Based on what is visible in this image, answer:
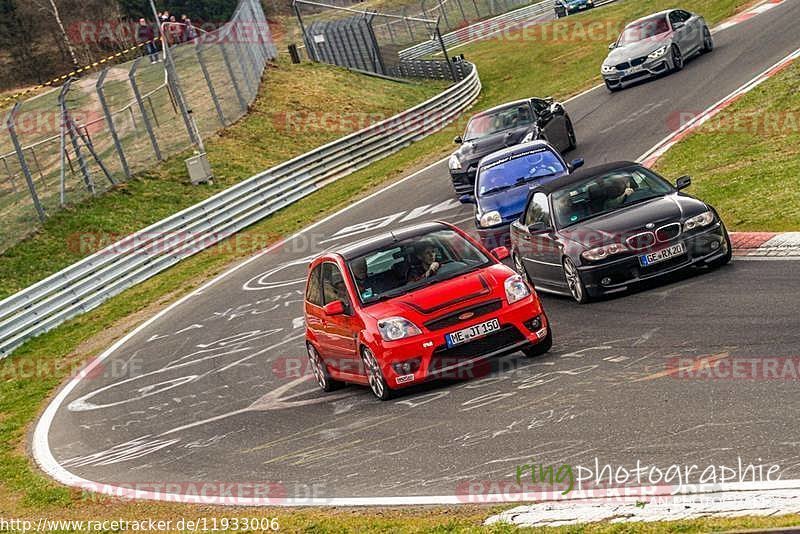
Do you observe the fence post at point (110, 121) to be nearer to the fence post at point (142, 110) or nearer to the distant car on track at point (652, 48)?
the fence post at point (142, 110)

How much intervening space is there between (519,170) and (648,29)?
46.7ft

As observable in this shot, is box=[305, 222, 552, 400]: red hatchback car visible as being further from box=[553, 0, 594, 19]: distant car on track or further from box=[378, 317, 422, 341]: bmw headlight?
box=[553, 0, 594, 19]: distant car on track

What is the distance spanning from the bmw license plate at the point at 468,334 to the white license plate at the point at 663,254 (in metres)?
2.62

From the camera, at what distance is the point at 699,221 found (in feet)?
43.1

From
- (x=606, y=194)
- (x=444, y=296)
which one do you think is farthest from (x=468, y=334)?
(x=606, y=194)

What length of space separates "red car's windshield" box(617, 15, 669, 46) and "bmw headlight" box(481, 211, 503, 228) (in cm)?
1573

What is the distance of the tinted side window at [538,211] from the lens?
14711mm

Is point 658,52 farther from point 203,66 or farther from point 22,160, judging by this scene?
point 22,160

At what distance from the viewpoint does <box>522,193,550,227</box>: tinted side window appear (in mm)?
14711

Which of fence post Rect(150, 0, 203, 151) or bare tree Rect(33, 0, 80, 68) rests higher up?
bare tree Rect(33, 0, 80, 68)

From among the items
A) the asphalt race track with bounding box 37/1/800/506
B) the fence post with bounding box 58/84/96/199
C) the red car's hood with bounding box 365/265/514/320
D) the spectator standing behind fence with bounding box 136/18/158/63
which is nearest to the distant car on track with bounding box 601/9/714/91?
the fence post with bounding box 58/84/96/199

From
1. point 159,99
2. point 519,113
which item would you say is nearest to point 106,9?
point 159,99

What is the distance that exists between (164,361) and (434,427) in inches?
320

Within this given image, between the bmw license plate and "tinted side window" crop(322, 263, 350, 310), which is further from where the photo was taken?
"tinted side window" crop(322, 263, 350, 310)
